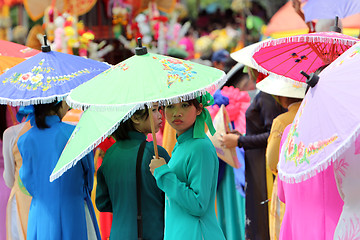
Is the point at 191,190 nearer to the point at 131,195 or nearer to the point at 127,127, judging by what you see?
the point at 131,195

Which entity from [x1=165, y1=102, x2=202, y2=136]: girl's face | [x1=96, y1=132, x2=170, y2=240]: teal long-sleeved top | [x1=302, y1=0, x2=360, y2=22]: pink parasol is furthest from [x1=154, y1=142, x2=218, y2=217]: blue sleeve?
[x1=302, y1=0, x2=360, y2=22]: pink parasol

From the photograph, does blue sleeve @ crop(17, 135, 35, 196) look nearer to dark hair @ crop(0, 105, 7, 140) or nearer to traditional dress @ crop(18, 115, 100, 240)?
traditional dress @ crop(18, 115, 100, 240)

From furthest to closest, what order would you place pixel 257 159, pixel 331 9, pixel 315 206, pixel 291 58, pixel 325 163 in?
pixel 257 159 → pixel 331 9 → pixel 291 58 → pixel 315 206 → pixel 325 163

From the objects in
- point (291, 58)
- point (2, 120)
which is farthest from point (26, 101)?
point (291, 58)

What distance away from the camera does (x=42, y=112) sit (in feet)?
13.3

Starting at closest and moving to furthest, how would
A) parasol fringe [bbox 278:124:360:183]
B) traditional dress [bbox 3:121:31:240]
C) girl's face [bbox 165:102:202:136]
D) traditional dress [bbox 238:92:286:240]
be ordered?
parasol fringe [bbox 278:124:360:183] < girl's face [bbox 165:102:202:136] < traditional dress [bbox 3:121:31:240] < traditional dress [bbox 238:92:286:240]

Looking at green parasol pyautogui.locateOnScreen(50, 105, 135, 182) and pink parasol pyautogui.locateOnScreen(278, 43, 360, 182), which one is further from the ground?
pink parasol pyautogui.locateOnScreen(278, 43, 360, 182)

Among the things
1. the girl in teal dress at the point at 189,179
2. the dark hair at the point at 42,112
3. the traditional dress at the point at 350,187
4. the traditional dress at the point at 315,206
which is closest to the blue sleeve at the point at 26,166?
the dark hair at the point at 42,112

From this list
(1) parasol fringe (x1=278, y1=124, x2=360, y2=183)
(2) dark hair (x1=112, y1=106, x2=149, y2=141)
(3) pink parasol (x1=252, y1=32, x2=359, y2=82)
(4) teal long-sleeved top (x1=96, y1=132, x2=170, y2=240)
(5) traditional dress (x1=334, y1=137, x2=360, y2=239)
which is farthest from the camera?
(2) dark hair (x1=112, y1=106, x2=149, y2=141)

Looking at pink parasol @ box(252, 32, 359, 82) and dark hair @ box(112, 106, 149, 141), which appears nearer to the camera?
pink parasol @ box(252, 32, 359, 82)

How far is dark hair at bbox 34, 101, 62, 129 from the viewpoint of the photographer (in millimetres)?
4039

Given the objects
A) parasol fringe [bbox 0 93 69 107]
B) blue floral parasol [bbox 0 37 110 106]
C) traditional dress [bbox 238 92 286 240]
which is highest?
blue floral parasol [bbox 0 37 110 106]

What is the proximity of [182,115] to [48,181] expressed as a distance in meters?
1.35

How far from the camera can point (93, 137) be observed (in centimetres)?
294
